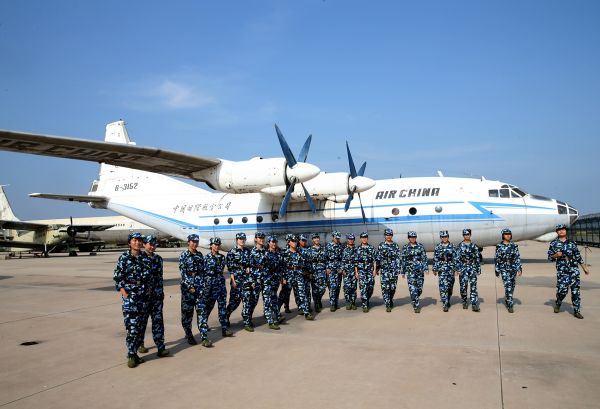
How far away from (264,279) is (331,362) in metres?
2.58

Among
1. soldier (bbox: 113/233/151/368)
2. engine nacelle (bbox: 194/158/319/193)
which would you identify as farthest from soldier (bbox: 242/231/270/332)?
engine nacelle (bbox: 194/158/319/193)

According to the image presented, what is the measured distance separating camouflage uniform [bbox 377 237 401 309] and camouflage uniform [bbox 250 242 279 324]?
280 cm

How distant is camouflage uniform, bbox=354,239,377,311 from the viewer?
31.3 feet

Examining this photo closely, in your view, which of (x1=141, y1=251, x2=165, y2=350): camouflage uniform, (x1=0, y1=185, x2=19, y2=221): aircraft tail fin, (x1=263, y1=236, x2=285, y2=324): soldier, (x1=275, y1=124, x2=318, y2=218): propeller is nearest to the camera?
(x1=141, y1=251, x2=165, y2=350): camouflage uniform

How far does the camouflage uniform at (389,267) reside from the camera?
9.34 metres

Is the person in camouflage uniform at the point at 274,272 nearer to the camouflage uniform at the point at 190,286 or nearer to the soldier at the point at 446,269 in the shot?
the camouflage uniform at the point at 190,286

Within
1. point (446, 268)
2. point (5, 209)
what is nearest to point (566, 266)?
point (446, 268)

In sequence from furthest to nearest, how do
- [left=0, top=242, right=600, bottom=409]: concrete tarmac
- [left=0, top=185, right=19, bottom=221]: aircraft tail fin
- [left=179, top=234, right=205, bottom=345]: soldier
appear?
[left=0, top=185, right=19, bottom=221]: aircraft tail fin → [left=179, top=234, right=205, bottom=345]: soldier → [left=0, top=242, right=600, bottom=409]: concrete tarmac

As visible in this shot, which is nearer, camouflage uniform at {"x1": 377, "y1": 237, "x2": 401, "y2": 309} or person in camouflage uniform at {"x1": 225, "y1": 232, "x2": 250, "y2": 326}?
person in camouflage uniform at {"x1": 225, "y1": 232, "x2": 250, "y2": 326}

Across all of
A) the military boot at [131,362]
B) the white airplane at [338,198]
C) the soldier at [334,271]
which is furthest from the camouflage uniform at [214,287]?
the white airplane at [338,198]

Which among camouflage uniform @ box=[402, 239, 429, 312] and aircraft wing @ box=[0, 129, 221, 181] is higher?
aircraft wing @ box=[0, 129, 221, 181]

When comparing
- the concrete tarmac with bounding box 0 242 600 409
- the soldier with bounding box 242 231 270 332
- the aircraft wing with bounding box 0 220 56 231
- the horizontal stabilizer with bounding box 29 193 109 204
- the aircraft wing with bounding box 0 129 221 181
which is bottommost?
the concrete tarmac with bounding box 0 242 600 409

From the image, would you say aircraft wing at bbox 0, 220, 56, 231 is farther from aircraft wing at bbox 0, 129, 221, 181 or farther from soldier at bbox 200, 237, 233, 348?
soldier at bbox 200, 237, 233, 348

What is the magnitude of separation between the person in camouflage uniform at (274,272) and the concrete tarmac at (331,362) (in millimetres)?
421
